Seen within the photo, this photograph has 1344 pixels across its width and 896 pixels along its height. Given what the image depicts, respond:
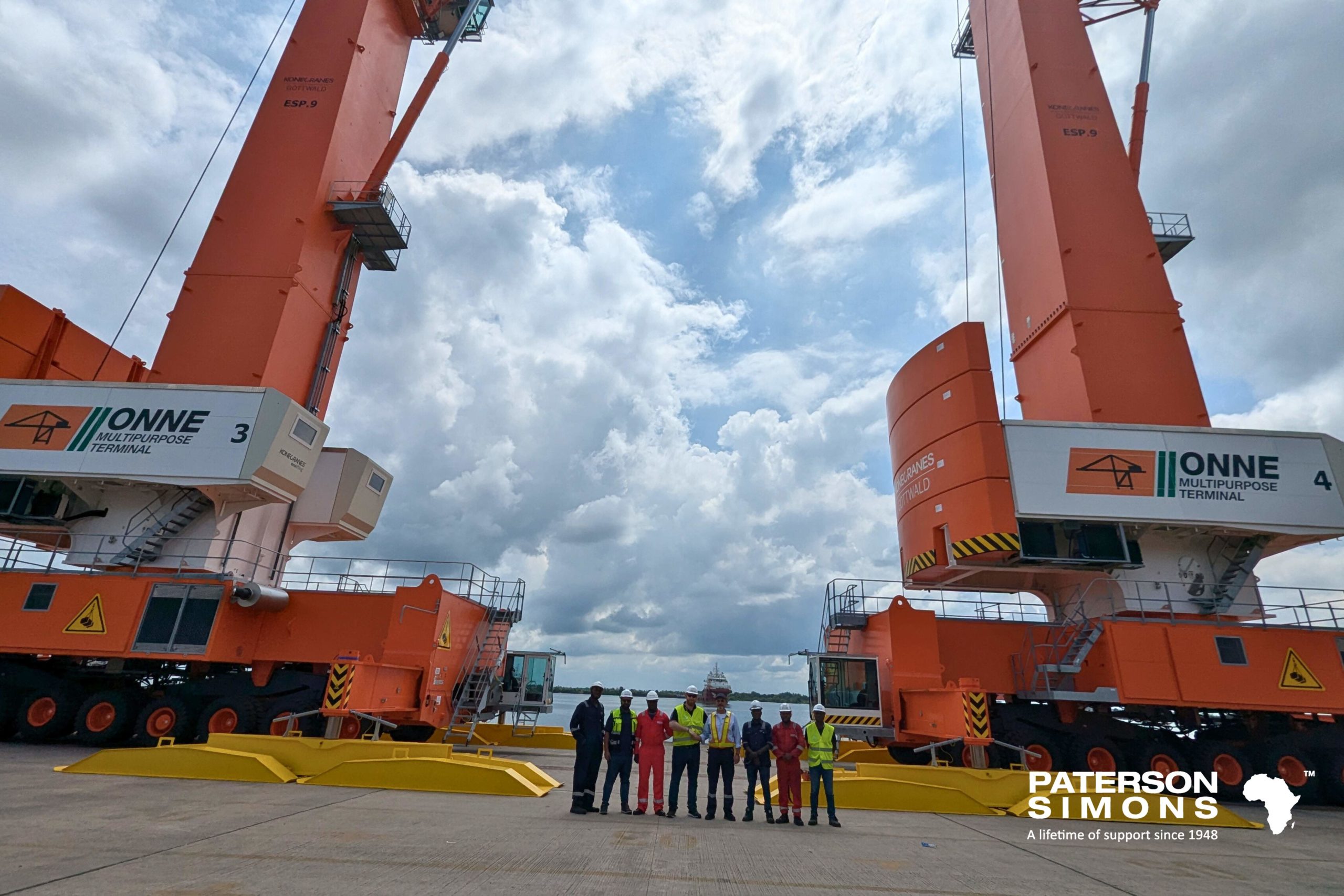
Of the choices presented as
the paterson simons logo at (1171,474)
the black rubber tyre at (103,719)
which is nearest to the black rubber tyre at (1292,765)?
the paterson simons logo at (1171,474)

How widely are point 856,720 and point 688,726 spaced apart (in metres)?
6.84

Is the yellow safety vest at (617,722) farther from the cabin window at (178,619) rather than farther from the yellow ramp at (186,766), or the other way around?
the cabin window at (178,619)

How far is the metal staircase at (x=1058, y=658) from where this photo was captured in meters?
12.6

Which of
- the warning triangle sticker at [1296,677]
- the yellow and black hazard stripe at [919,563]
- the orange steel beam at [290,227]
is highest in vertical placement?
the orange steel beam at [290,227]

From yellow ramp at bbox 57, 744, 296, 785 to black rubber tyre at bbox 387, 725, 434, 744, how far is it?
5164mm

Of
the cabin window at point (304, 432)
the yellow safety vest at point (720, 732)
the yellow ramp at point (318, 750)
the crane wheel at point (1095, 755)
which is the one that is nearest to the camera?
the yellow safety vest at point (720, 732)

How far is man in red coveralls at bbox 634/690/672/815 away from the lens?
8305mm

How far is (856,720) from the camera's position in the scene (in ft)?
45.4

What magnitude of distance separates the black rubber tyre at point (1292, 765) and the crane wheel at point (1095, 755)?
243 centimetres

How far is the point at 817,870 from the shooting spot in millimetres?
5566

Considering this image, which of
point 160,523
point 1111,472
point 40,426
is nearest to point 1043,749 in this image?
point 1111,472

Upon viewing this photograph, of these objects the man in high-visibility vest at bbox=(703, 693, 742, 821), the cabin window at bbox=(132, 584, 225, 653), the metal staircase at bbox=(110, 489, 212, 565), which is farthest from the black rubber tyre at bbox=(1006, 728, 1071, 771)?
the metal staircase at bbox=(110, 489, 212, 565)

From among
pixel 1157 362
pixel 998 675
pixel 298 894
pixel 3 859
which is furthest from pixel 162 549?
pixel 1157 362

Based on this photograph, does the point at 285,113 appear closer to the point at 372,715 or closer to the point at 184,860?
the point at 372,715
